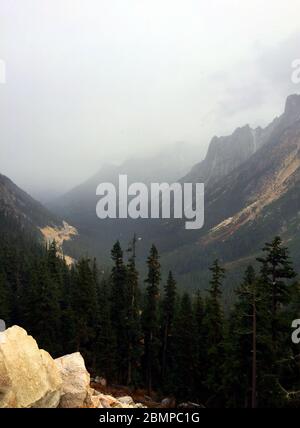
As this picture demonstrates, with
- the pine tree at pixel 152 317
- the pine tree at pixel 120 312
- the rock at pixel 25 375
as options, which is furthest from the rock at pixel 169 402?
the rock at pixel 25 375

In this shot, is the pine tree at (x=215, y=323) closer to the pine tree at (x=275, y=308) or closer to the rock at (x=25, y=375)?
the pine tree at (x=275, y=308)

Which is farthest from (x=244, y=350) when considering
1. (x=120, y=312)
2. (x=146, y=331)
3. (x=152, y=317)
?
(x=146, y=331)

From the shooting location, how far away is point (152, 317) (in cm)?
4594

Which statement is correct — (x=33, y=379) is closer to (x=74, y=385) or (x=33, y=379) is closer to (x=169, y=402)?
(x=74, y=385)

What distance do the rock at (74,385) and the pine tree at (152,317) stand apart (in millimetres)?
24873

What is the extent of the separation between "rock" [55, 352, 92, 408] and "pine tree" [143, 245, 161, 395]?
81.6ft

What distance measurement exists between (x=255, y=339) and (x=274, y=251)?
5617 mm

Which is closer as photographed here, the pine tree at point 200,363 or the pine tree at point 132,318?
the pine tree at point 200,363

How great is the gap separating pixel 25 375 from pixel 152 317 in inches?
1220

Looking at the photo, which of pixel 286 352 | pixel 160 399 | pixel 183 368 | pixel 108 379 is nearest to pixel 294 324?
pixel 286 352

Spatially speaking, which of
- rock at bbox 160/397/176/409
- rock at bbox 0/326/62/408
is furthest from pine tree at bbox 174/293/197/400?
rock at bbox 0/326/62/408

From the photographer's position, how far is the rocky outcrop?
15.1m

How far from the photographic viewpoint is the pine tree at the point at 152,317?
44375mm

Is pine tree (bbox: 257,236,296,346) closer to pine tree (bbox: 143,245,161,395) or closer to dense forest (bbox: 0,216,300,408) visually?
dense forest (bbox: 0,216,300,408)
